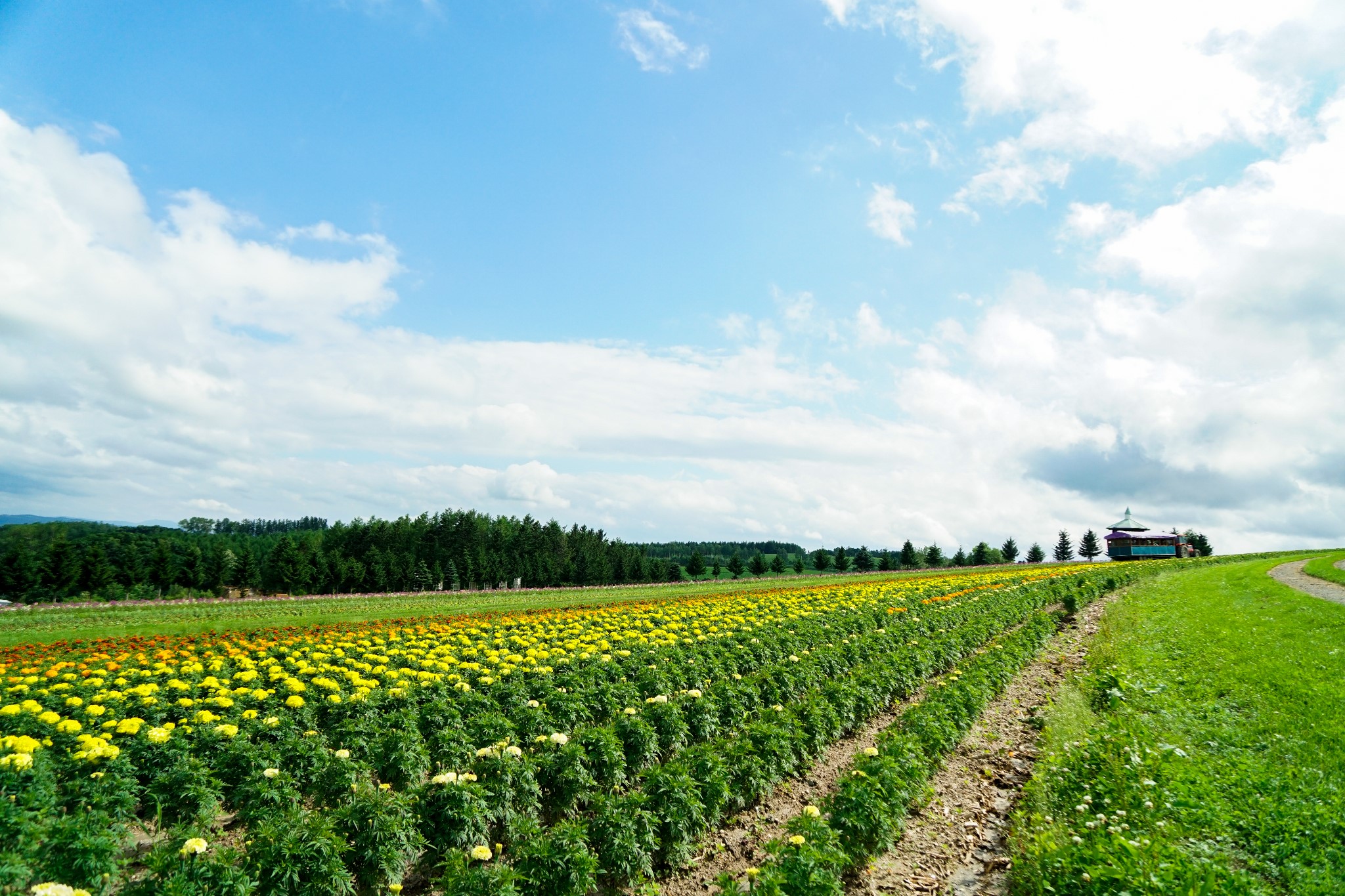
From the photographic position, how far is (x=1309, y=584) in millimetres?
37406

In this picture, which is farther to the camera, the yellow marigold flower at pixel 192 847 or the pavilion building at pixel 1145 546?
the pavilion building at pixel 1145 546

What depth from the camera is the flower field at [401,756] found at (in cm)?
695

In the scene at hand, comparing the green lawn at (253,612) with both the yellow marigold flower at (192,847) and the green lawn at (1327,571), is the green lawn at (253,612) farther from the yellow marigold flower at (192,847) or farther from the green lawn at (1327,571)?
the green lawn at (1327,571)

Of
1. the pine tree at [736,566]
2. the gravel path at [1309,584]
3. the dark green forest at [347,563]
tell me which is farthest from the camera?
the pine tree at [736,566]

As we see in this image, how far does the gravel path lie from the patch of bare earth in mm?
24068

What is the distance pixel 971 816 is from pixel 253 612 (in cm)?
4675

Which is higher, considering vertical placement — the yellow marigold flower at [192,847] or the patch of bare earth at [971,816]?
the yellow marigold flower at [192,847]

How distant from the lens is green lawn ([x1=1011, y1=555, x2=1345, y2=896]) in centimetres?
708

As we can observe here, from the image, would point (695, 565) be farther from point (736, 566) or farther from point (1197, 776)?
point (1197, 776)

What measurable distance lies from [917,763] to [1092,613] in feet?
101

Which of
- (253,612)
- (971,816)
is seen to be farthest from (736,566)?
(971,816)

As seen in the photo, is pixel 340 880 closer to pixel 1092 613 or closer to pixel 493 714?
pixel 493 714

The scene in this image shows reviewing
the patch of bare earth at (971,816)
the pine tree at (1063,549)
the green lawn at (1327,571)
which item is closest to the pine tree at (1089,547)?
the pine tree at (1063,549)

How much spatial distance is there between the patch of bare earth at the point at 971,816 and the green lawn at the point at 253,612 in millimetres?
32180
